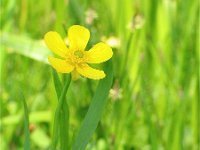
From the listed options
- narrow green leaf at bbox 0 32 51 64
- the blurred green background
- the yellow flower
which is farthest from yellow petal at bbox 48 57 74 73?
narrow green leaf at bbox 0 32 51 64

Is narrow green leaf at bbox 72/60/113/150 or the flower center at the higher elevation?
the flower center

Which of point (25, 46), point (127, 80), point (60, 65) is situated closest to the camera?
point (60, 65)

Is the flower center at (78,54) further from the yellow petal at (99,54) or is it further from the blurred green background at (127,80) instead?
the blurred green background at (127,80)

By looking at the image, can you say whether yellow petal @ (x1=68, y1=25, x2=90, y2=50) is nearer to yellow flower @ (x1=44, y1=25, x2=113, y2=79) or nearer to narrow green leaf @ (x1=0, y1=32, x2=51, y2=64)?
yellow flower @ (x1=44, y1=25, x2=113, y2=79)

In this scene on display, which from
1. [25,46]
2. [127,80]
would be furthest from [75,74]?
[25,46]

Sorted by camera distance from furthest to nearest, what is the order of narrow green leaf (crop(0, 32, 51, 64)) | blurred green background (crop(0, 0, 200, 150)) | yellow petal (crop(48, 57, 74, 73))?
narrow green leaf (crop(0, 32, 51, 64)) < blurred green background (crop(0, 0, 200, 150)) < yellow petal (crop(48, 57, 74, 73))

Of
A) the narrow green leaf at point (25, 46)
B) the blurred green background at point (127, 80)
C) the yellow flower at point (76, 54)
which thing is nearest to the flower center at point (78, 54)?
the yellow flower at point (76, 54)

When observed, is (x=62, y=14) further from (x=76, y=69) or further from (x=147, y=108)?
(x=76, y=69)

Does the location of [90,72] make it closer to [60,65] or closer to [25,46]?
[60,65]
